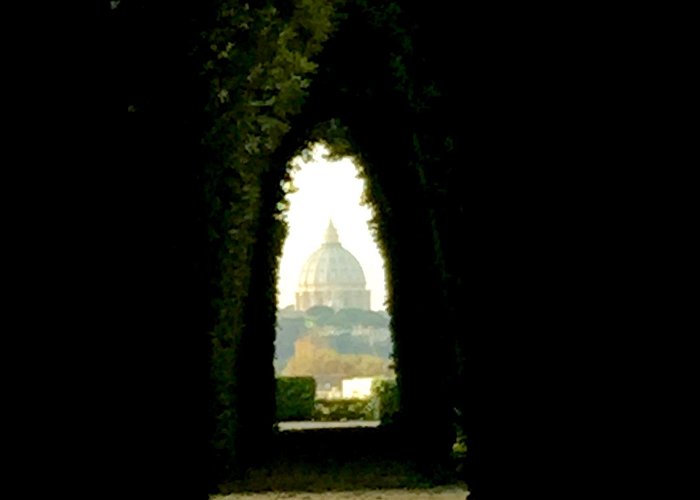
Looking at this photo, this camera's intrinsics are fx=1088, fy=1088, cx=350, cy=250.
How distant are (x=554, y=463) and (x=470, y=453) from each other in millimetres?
2602

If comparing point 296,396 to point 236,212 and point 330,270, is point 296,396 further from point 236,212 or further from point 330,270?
point 330,270

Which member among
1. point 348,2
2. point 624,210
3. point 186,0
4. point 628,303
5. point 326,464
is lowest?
Answer: point 326,464

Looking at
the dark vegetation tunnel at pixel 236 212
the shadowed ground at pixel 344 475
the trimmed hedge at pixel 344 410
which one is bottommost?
the shadowed ground at pixel 344 475

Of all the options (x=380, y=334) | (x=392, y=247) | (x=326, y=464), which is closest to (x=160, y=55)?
(x=326, y=464)

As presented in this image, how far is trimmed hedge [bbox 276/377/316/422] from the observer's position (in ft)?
142

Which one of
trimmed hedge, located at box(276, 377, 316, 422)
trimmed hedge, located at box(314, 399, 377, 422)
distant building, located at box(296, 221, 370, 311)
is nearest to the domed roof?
distant building, located at box(296, 221, 370, 311)

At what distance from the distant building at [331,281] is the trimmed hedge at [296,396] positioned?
431 ft

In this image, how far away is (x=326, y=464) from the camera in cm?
1947

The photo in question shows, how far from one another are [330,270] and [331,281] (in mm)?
1894

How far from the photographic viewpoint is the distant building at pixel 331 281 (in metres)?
176

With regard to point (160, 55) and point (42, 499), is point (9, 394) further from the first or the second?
point (160, 55)

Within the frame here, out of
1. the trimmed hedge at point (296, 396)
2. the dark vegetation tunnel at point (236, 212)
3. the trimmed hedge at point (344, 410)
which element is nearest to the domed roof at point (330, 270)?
the trimmed hedge at point (344, 410)

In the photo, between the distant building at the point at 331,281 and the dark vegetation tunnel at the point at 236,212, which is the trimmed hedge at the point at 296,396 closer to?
the dark vegetation tunnel at the point at 236,212

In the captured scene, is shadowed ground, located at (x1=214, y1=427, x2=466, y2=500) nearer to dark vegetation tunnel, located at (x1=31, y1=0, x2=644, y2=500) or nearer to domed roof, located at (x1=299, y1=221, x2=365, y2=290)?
dark vegetation tunnel, located at (x1=31, y1=0, x2=644, y2=500)
